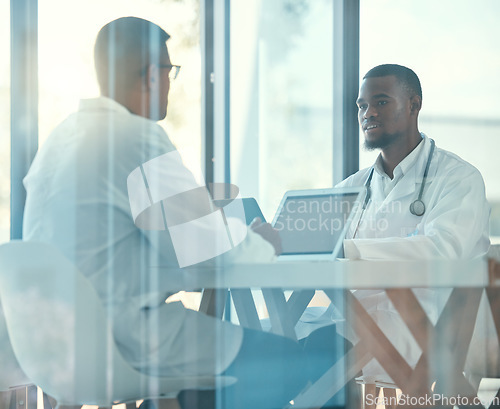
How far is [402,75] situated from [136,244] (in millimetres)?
1365

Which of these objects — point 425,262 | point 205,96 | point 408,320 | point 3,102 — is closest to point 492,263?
point 425,262

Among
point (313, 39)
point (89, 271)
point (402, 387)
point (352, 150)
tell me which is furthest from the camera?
point (352, 150)

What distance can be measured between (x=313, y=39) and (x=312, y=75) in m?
0.13

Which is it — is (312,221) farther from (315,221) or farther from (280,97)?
(280,97)

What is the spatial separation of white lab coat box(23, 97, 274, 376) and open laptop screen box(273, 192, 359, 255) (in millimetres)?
235

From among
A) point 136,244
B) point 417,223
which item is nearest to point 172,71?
point 136,244

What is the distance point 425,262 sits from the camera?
1641mm

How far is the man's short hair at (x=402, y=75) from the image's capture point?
7.12 feet

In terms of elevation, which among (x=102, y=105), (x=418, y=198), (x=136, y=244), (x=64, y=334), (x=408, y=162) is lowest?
(x=64, y=334)

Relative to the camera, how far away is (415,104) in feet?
7.14

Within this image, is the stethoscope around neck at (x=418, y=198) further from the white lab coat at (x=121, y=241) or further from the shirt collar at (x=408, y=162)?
the white lab coat at (x=121, y=241)

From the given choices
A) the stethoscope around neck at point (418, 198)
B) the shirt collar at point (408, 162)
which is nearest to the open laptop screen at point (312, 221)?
the stethoscope around neck at point (418, 198)

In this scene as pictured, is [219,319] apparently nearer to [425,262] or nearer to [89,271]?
[89,271]

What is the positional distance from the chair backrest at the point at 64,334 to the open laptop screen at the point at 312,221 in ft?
1.67
